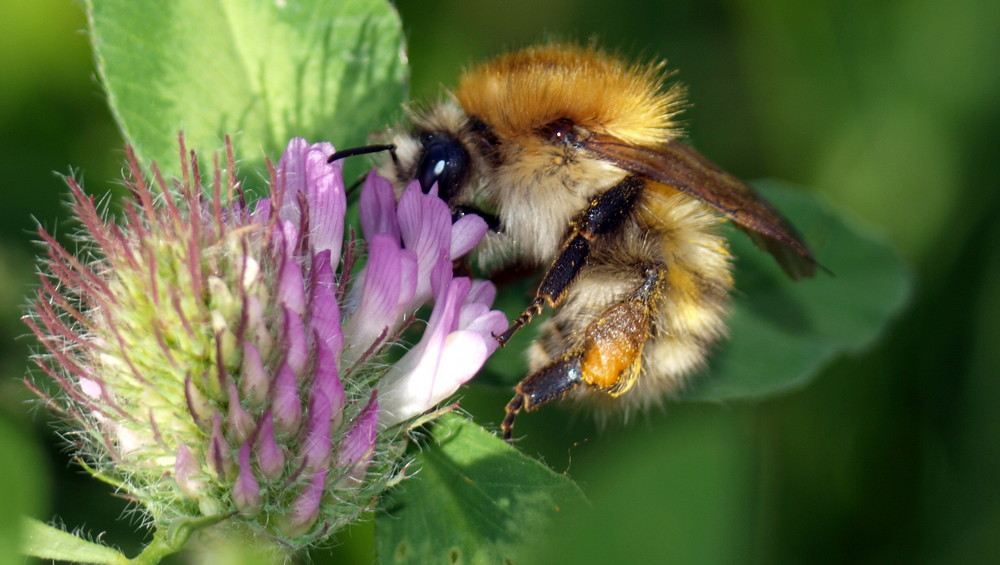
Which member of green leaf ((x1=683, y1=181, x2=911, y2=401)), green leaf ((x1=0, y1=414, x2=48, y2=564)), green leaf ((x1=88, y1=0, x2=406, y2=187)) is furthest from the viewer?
green leaf ((x1=683, y1=181, x2=911, y2=401))

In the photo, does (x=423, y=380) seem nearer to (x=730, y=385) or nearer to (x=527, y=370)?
(x=527, y=370)

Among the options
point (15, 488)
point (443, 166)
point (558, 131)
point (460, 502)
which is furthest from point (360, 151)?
point (15, 488)

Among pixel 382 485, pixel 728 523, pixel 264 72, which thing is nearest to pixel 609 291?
pixel 382 485

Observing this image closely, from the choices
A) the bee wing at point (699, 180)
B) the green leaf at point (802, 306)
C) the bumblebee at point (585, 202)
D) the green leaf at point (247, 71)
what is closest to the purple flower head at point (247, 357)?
the bumblebee at point (585, 202)

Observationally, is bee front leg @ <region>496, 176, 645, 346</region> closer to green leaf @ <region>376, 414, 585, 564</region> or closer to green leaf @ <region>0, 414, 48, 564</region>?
green leaf @ <region>376, 414, 585, 564</region>

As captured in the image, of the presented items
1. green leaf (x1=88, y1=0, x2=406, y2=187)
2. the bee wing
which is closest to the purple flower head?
the bee wing

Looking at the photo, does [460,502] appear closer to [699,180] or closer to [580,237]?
[580,237]
